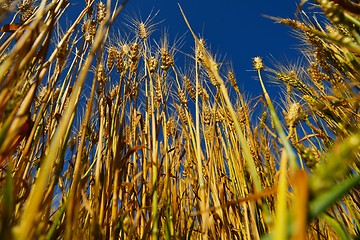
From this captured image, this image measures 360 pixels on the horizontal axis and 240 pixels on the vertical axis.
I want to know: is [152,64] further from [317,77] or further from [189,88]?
[317,77]

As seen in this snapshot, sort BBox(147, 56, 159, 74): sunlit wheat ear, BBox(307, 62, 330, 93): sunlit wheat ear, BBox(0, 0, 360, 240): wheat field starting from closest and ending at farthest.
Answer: BBox(0, 0, 360, 240): wheat field, BBox(147, 56, 159, 74): sunlit wheat ear, BBox(307, 62, 330, 93): sunlit wheat ear

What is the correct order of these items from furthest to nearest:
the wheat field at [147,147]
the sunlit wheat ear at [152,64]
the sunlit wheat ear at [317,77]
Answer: the sunlit wheat ear at [317,77]
the sunlit wheat ear at [152,64]
the wheat field at [147,147]

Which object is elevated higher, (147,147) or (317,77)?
(317,77)

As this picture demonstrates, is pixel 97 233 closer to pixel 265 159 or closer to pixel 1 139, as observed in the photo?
pixel 1 139

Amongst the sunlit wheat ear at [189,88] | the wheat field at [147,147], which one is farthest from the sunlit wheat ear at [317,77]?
the sunlit wheat ear at [189,88]

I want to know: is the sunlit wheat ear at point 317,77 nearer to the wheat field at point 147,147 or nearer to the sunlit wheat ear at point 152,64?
the wheat field at point 147,147

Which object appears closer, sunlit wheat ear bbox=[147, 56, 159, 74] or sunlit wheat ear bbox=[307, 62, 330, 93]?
sunlit wheat ear bbox=[147, 56, 159, 74]

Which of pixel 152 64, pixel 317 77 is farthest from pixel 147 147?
pixel 317 77

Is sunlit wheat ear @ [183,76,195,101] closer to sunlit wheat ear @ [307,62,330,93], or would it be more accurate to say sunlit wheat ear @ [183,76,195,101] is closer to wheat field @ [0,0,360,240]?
wheat field @ [0,0,360,240]

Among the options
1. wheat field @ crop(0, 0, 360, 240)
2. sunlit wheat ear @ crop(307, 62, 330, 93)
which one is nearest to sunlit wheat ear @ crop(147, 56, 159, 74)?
wheat field @ crop(0, 0, 360, 240)

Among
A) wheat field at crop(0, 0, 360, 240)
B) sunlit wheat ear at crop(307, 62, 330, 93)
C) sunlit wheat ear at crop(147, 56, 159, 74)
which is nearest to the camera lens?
wheat field at crop(0, 0, 360, 240)

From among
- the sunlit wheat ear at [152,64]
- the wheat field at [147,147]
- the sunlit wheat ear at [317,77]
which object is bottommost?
the wheat field at [147,147]

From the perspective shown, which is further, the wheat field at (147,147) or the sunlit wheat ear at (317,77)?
the sunlit wheat ear at (317,77)

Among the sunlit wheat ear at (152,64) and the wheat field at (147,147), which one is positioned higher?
the sunlit wheat ear at (152,64)
